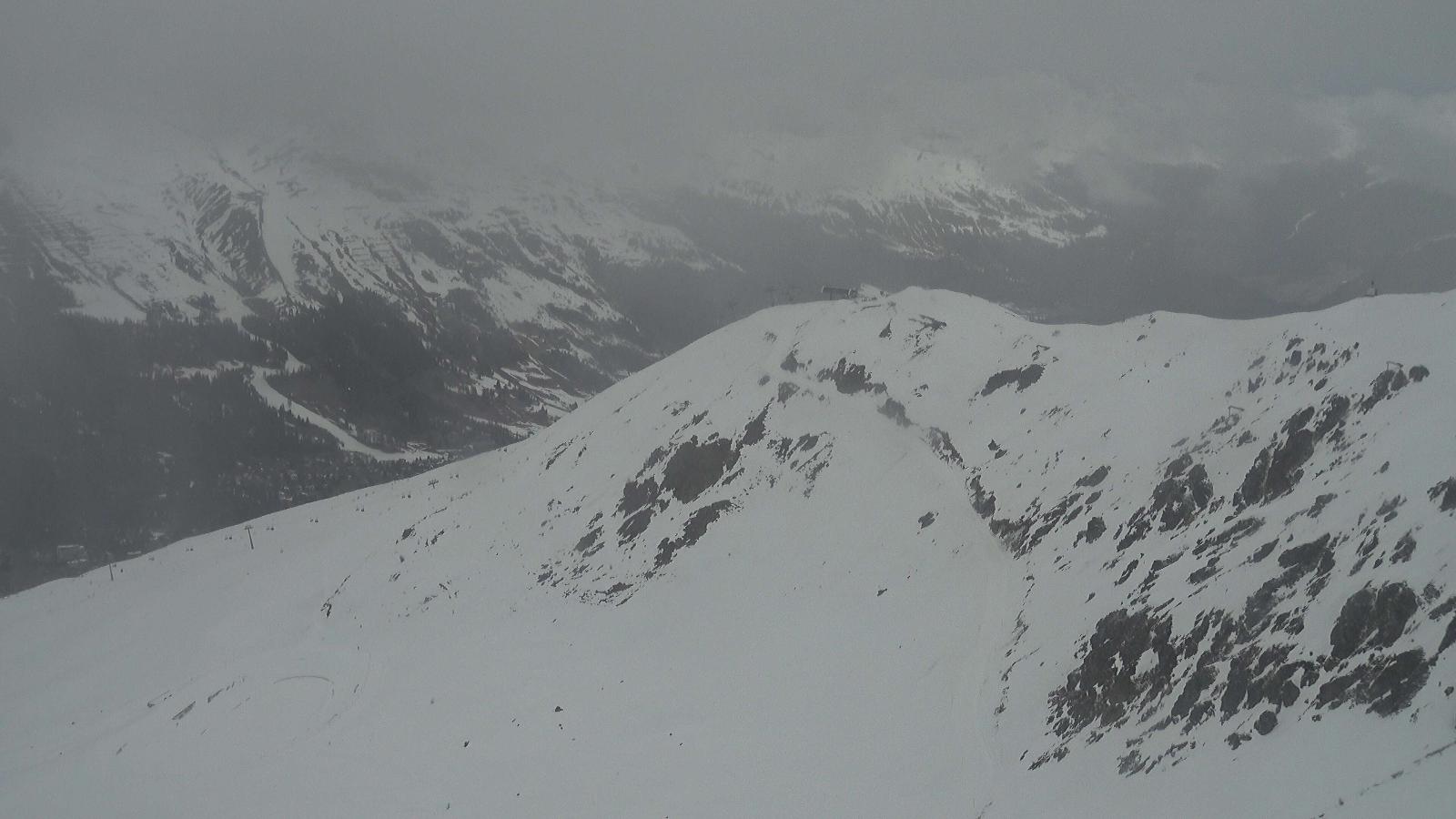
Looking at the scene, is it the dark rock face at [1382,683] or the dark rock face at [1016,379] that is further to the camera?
the dark rock face at [1016,379]

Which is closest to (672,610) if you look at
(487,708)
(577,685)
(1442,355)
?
(577,685)

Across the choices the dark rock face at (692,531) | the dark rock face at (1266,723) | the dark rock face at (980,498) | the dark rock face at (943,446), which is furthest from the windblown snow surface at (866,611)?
the dark rock face at (943,446)

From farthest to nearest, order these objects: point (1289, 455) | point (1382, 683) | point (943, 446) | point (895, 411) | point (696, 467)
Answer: point (696, 467), point (895, 411), point (943, 446), point (1289, 455), point (1382, 683)

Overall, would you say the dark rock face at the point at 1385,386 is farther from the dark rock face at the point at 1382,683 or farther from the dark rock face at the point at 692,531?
the dark rock face at the point at 692,531

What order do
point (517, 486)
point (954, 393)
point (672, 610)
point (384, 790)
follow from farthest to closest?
1. point (517, 486)
2. point (954, 393)
3. point (672, 610)
4. point (384, 790)

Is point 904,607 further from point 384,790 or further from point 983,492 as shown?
point 384,790

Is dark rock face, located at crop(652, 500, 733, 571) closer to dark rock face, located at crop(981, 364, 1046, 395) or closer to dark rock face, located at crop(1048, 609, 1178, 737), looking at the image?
dark rock face, located at crop(981, 364, 1046, 395)

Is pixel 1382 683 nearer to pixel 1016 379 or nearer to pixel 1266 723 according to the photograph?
pixel 1266 723

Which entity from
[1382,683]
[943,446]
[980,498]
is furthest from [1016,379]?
[1382,683]
